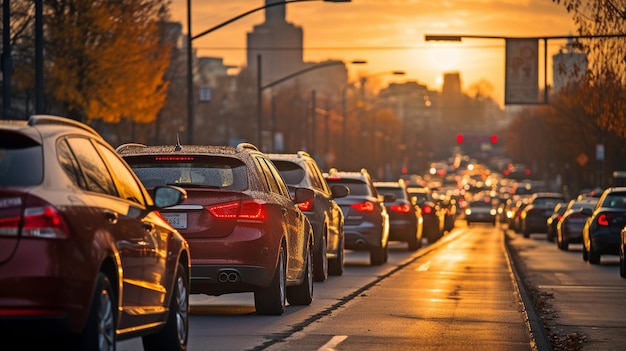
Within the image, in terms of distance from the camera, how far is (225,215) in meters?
15.8

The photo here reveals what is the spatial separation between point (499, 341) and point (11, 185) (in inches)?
263

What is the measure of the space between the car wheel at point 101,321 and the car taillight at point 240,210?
625 cm

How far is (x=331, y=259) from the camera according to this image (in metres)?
25.4

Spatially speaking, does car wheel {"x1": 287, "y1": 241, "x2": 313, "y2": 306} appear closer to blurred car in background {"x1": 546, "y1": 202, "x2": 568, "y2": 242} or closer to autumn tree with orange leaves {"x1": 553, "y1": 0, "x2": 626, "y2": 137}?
autumn tree with orange leaves {"x1": 553, "y1": 0, "x2": 626, "y2": 137}

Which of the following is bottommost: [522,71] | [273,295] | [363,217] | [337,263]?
[337,263]

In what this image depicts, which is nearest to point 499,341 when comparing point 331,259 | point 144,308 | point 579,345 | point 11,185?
point 579,345

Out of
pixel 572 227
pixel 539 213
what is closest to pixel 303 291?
pixel 572 227

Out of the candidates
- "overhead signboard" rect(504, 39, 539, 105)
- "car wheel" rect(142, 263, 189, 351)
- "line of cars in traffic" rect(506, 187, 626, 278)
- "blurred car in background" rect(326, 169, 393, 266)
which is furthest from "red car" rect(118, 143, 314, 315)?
"overhead signboard" rect(504, 39, 539, 105)

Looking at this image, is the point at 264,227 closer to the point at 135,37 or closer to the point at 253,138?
the point at 135,37

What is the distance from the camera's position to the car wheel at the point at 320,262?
22.5m

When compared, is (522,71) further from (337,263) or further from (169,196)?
(169,196)

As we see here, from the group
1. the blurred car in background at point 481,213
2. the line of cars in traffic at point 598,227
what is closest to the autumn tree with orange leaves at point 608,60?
the line of cars in traffic at point 598,227

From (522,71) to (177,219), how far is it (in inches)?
1492

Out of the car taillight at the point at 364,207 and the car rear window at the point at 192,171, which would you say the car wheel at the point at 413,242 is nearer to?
the car taillight at the point at 364,207
